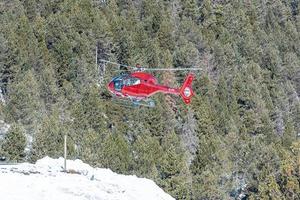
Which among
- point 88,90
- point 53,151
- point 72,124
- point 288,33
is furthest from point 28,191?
point 288,33

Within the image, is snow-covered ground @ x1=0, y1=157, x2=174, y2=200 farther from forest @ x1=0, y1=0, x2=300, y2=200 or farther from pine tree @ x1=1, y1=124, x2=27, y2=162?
pine tree @ x1=1, y1=124, x2=27, y2=162

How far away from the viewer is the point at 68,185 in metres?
32.9

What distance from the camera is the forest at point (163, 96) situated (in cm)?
6812

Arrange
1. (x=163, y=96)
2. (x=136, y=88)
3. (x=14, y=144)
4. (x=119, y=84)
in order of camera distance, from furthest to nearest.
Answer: (x=163, y=96), (x=14, y=144), (x=119, y=84), (x=136, y=88)

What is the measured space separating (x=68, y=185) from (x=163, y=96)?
54.8 meters

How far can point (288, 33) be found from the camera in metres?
138

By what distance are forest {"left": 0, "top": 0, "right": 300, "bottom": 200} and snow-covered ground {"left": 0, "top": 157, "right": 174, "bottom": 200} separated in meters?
22.2

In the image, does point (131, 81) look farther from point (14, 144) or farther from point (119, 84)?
point (14, 144)

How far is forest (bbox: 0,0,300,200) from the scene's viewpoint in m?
68.1

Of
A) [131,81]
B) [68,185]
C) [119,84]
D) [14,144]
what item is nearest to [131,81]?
[131,81]

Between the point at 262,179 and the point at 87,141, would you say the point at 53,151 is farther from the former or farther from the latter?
the point at 262,179

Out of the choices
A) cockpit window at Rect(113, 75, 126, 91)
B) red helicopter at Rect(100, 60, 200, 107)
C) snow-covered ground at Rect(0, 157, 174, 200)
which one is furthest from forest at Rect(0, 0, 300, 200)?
snow-covered ground at Rect(0, 157, 174, 200)

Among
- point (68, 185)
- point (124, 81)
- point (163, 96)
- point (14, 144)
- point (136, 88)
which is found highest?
point (124, 81)

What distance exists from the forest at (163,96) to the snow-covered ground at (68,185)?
22.2 metres
